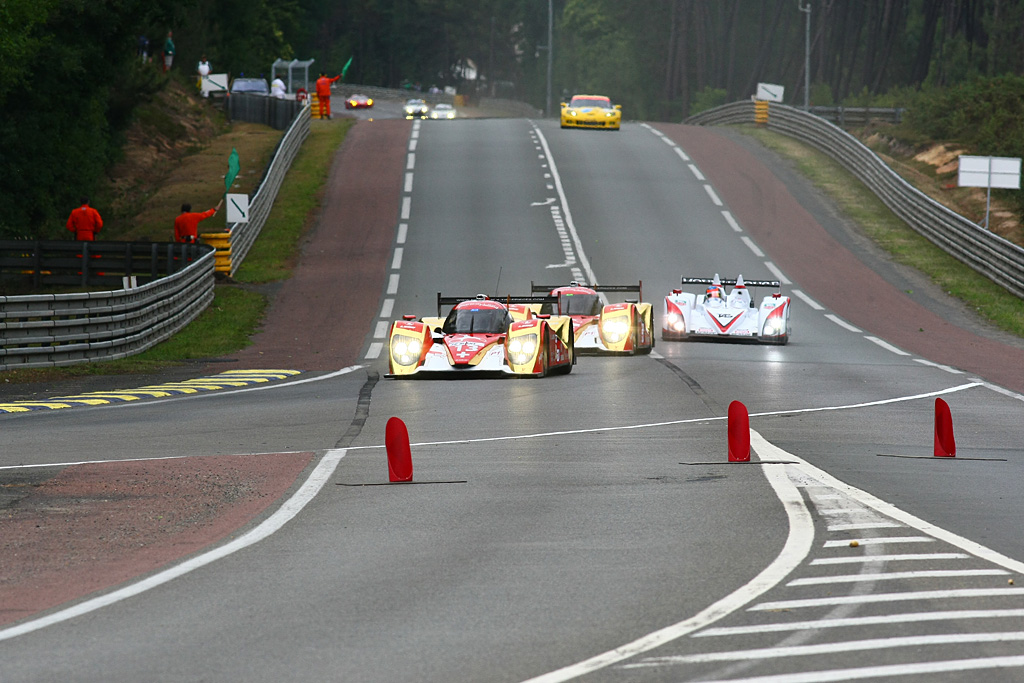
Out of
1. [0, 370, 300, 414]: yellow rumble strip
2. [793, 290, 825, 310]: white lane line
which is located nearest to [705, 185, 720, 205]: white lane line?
[793, 290, 825, 310]: white lane line

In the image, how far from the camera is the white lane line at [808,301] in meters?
29.4

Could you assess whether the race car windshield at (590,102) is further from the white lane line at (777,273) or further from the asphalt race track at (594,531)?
the asphalt race track at (594,531)

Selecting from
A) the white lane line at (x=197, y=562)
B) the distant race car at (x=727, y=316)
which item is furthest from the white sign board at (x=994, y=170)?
the white lane line at (x=197, y=562)

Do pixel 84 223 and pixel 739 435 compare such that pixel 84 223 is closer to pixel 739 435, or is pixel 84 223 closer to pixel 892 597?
pixel 739 435

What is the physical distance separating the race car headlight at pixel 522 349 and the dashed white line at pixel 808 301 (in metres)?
12.3

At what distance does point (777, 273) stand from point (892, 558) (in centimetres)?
2625

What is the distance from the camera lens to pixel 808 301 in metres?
30.1

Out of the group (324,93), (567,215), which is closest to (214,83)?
(324,93)

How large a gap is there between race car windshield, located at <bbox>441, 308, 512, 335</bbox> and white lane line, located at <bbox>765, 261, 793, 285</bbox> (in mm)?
13987

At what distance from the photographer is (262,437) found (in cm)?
1341

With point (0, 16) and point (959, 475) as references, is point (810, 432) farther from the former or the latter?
point (0, 16)

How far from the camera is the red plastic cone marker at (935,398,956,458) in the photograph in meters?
11.8

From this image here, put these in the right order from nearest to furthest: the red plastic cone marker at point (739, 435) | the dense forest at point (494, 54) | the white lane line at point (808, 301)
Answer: the red plastic cone marker at point (739, 435), the white lane line at point (808, 301), the dense forest at point (494, 54)

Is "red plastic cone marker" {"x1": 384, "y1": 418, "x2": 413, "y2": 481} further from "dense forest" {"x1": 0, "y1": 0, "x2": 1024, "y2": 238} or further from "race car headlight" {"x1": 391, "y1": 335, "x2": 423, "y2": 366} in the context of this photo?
"dense forest" {"x1": 0, "y1": 0, "x2": 1024, "y2": 238}
